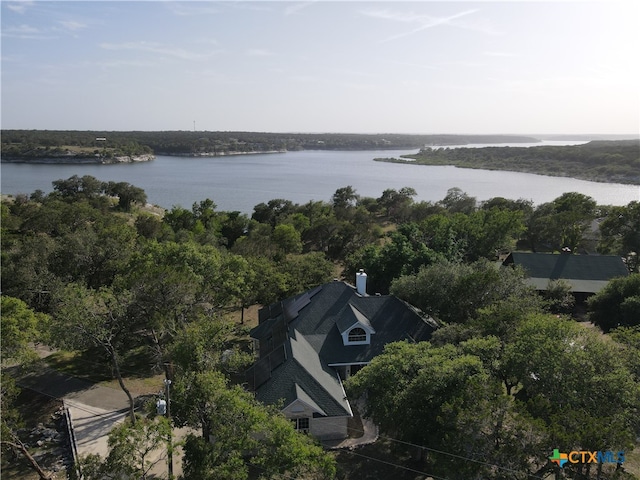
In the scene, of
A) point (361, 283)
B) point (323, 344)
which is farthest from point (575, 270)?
point (323, 344)

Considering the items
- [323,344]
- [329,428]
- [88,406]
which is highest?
[323,344]

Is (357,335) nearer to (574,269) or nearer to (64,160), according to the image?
(574,269)

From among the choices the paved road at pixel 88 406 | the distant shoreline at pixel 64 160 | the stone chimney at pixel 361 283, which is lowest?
the paved road at pixel 88 406

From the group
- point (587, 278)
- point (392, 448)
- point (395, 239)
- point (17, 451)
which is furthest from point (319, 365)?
point (587, 278)

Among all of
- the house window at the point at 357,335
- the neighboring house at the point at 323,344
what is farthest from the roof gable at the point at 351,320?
the house window at the point at 357,335

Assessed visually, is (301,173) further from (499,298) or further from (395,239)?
(499,298)

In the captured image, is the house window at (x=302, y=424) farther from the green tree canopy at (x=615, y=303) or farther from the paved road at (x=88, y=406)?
the green tree canopy at (x=615, y=303)
